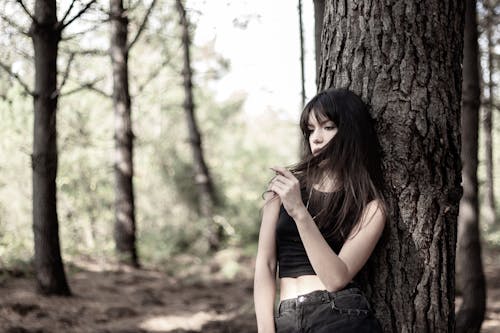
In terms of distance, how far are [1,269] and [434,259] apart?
23.7 ft

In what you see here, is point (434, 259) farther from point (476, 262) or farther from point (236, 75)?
point (236, 75)

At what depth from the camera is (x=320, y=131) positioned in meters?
2.96

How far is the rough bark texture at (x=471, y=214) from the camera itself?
619 centimetres

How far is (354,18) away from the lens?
3.05 meters

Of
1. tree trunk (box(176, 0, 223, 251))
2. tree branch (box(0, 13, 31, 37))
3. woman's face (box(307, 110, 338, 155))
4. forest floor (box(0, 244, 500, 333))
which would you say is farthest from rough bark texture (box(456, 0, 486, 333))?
tree trunk (box(176, 0, 223, 251))

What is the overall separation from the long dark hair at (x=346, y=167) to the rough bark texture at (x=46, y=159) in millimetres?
4981

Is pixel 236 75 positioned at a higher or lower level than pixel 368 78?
higher

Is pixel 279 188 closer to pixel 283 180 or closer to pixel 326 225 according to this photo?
pixel 283 180

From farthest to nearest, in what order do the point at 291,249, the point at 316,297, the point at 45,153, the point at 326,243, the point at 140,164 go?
1. the point at 140,164
2. the point at 45,153
3. the point at 291,249
4. the point at 316,297
5. the point at 326,243

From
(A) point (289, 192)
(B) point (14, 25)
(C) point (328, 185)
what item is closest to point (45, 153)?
(B) point (14, 25)

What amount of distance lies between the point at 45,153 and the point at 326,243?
539 centimetres

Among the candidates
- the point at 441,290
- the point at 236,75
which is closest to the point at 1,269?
the point at 441,290

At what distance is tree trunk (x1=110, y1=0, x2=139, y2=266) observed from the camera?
1117cm

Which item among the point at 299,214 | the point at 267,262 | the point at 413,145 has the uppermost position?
the point at 413,145
